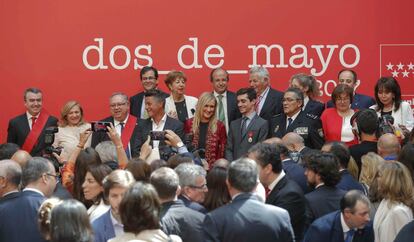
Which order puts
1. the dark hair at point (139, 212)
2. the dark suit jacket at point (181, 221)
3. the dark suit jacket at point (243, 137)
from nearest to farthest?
1. the dark hair at point (139, 212)
2. the dark suit jacket at point (181, 221)
3. the dark suit jacket at point (243, 137)

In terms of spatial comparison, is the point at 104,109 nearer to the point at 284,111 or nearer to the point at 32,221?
the point at 284,111

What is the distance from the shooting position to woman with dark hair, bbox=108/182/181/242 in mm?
6027

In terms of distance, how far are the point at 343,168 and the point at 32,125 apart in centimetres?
473

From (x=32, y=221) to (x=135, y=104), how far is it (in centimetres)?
508

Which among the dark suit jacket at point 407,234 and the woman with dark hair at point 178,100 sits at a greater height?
the woman with dark hair at point 178,100

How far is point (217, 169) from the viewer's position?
732 centimetres

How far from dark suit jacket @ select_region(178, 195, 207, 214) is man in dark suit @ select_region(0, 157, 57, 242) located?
1047 millimetres

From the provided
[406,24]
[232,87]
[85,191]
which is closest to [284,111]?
[232,87]

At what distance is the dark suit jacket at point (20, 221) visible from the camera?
7254 mm

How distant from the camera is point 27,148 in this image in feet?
39.2

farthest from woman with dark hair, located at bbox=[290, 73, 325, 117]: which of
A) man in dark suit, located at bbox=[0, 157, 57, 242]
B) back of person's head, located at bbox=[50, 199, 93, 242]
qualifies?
back of person's head, located at bbox=[50, 199, 93, 242]

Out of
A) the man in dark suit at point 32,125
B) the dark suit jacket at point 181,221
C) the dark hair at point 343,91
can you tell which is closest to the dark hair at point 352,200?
the dark suit jacket at point 181,221

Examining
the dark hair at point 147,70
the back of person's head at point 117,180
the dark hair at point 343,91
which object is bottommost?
the back of person's head at point 117,180

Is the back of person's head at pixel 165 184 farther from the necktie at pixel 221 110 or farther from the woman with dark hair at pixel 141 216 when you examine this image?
the necktie at pixel 221 110
